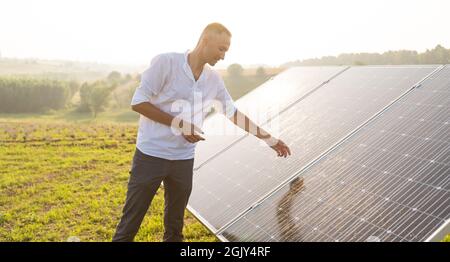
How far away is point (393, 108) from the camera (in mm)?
5938

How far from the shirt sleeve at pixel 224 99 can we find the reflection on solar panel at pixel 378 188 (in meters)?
1.30

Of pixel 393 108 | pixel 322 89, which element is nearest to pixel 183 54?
pixel 393 108

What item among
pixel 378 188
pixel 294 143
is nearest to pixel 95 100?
pixel 294 143

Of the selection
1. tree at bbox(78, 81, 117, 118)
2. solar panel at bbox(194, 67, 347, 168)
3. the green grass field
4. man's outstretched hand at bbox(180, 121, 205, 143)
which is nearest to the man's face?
man's outstretched hand at bbox(180, 121, 205, 143)

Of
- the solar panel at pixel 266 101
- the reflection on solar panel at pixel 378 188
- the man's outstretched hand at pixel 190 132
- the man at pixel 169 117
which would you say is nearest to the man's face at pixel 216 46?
the man at pixel 169 117

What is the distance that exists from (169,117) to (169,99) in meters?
0.24

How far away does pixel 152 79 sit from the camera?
412 cm

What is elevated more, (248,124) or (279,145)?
(248,124)

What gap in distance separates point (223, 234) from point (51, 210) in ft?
14.2

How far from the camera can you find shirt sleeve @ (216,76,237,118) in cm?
487

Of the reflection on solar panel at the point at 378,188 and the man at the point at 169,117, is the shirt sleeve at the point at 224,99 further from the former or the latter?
the reflection on solar panel at the point at 378,188

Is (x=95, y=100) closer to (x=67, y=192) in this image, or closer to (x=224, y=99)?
(x=67, y=192)

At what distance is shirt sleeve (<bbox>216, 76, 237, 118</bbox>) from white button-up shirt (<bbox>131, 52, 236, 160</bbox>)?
0.33m
